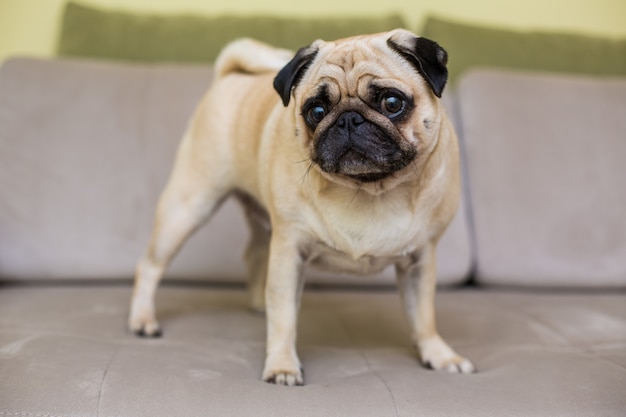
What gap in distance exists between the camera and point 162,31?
2822 millimetres

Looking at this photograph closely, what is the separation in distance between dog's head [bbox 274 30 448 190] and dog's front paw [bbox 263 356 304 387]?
42cm

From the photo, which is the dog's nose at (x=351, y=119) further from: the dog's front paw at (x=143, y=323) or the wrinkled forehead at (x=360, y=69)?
the dog's front paw at (x=143, y=323)

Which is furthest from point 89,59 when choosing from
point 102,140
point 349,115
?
point 349,115

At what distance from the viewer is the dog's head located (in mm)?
1406

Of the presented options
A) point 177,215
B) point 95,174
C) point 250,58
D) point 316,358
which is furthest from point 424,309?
point 95,174

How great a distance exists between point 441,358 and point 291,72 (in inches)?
30.0

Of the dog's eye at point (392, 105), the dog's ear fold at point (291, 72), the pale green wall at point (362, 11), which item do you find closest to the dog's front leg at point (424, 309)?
the dog's eye at point (392, 105)

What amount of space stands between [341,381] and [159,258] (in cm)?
75

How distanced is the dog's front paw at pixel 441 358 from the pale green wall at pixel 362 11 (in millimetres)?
1733

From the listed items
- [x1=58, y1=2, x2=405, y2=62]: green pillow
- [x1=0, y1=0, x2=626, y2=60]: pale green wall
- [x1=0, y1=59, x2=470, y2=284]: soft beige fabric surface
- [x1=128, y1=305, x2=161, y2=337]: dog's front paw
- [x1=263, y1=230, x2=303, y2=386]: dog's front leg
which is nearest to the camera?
[x1=263, y1=230, x2=303, y2=386]: dog's front leg

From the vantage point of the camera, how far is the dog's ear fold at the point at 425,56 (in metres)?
1.41

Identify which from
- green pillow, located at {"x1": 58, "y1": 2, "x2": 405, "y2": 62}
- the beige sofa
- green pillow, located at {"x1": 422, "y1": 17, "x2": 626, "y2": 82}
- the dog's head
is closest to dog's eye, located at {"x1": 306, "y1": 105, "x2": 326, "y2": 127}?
the dog's head

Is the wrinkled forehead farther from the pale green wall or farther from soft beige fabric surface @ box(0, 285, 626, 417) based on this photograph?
the pale green wall

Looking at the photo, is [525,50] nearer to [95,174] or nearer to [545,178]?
[545,178]
